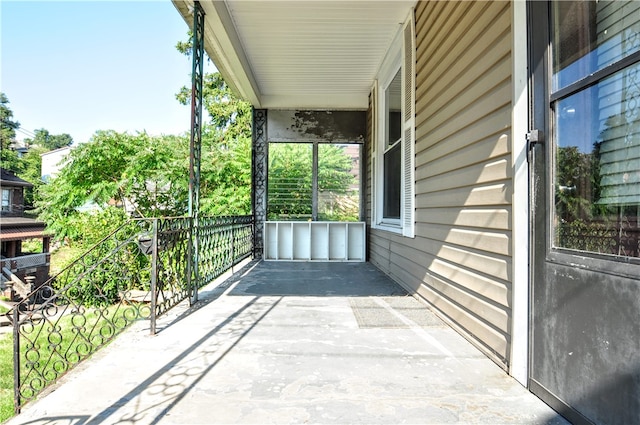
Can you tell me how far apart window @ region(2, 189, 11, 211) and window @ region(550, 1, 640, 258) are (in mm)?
25877

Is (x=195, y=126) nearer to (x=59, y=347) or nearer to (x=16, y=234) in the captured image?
(x=59, y=347)

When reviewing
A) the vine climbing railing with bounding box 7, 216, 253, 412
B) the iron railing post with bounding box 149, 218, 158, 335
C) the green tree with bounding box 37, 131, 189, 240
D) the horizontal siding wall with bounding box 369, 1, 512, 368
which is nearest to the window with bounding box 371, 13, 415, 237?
the horizontal siding wall with bounding box 369, 1, 512, 368

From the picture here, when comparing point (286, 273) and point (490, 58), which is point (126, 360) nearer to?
point (490, 58)

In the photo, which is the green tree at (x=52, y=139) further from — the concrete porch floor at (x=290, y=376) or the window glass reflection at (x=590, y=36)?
the window glass reflection at (x=590, y=36)

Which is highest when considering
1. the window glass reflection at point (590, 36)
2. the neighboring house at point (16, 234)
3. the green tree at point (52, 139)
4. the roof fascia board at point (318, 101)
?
the green tree at point (52, 139)

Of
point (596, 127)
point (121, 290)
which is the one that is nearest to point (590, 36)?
point (596, 127)

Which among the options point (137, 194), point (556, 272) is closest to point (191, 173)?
point (556, 272)

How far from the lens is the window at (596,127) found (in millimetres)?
1265

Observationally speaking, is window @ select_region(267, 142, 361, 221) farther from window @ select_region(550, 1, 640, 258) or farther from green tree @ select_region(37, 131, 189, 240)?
window @ select_region(550, 1, 640, 258)

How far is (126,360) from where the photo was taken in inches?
85.6

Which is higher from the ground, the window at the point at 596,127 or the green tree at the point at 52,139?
the green tree at the point at 52,139

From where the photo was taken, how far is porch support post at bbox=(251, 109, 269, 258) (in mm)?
7207

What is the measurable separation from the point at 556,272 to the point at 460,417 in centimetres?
77

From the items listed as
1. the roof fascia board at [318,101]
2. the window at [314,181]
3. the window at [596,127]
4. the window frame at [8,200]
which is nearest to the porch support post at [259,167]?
the window at [314,181]
